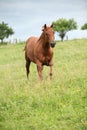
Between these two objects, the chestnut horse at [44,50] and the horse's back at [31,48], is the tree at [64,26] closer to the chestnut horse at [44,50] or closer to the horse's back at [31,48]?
the horse's back at [31,48]

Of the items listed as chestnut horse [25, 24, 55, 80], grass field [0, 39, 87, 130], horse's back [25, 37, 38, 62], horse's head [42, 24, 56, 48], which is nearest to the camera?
grass field [0, 39, 87, 130]

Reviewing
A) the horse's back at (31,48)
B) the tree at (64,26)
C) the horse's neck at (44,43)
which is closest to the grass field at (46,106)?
the horse's neck at (44,43)

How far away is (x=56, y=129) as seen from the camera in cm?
905

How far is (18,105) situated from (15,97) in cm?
84

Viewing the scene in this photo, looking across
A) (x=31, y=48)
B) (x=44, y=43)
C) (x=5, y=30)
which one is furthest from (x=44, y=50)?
(x=5, y=30)

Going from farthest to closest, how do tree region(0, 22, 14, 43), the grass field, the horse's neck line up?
tree region(0, 22, 14, 43) → the horse's neck → the grass field

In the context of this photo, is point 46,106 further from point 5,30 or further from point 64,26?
point 64,26

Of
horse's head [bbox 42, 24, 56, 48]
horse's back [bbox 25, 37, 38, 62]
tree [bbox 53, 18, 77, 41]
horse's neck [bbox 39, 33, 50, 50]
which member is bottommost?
tree [bbox 53, 18, 77, 41]

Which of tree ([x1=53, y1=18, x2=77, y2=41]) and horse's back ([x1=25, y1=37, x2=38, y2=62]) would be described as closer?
horse's back ([x1=25, y1=37, x2=38, y2=62])

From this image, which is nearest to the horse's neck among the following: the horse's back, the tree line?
the horse's back

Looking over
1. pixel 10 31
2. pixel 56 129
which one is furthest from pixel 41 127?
pixel 10 31

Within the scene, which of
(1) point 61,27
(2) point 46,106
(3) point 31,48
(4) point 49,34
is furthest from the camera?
(1) point 61,27

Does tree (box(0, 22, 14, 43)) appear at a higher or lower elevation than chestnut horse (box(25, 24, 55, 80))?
lower

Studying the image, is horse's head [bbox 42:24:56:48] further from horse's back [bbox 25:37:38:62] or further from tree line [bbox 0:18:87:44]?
tree line [bbox 0:18:87:44]
